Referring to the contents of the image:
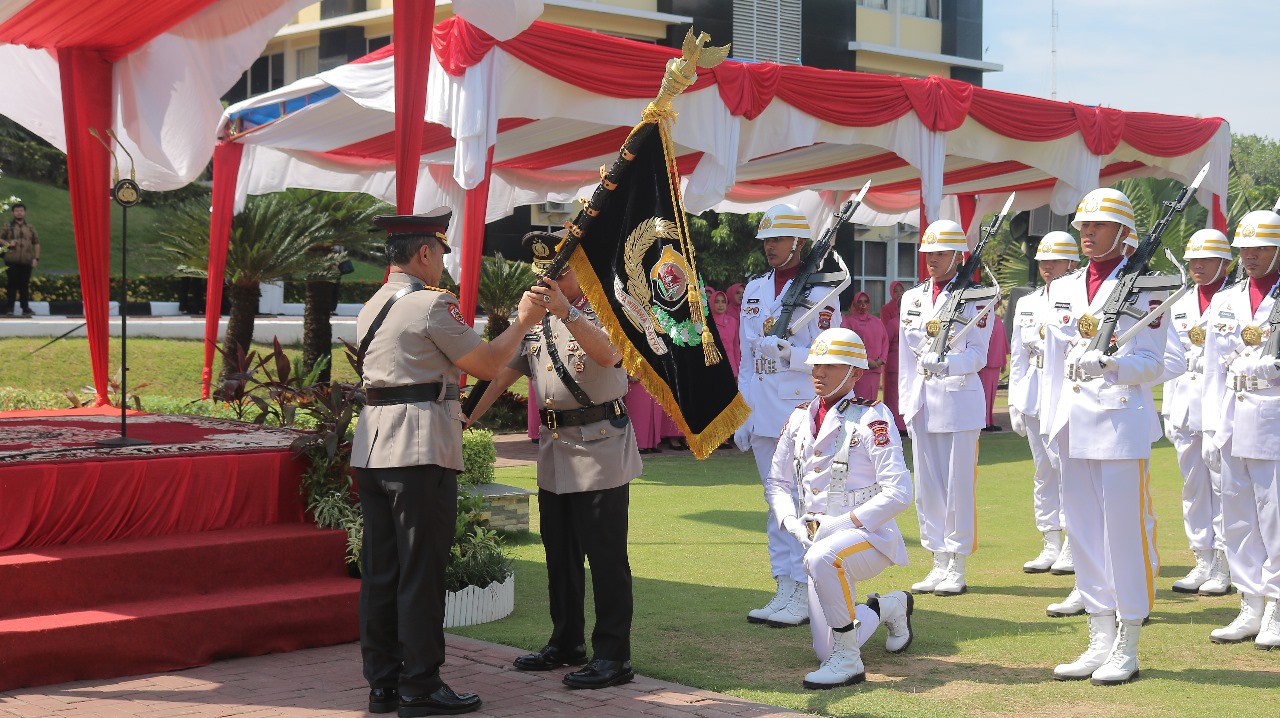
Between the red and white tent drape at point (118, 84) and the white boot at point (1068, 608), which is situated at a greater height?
the red and white tent drape at point (118, 84)

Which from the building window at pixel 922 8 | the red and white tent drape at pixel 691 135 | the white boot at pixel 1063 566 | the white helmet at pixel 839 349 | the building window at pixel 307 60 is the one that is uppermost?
the building window at pixel 922 8

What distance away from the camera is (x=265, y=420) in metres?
8.80

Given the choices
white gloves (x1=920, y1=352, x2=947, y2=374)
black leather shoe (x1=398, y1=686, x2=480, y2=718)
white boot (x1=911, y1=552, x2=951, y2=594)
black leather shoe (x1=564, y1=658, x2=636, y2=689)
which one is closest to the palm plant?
white gloves (x1=920, y1=352, x2=947, y2=374)

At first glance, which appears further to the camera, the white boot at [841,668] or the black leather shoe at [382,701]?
the white boot at [841,668]

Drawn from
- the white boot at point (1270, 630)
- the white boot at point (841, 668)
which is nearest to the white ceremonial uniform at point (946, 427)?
the white boot at point (1270, 630)

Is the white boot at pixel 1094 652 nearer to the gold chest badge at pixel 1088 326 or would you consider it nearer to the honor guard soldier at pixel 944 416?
the gold chest badge at pixel 1088 326

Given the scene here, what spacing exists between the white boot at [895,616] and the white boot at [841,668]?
0.44 meters

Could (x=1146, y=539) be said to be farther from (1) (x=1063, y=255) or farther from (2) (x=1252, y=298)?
(1) (x=1063, y=255)

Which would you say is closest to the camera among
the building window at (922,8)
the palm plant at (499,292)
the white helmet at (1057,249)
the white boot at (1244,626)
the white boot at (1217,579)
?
the white boot at (1244,626)

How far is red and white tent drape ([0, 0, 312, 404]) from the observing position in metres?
9.28

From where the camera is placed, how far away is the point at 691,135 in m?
11.9

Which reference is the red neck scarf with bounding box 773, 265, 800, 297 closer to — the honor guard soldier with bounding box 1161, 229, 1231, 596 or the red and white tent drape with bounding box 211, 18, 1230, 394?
the red and white tent drape with bounding box 211, 18, 1230, 394

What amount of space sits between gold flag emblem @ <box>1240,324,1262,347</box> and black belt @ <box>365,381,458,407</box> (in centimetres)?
418

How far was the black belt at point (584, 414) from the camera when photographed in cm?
573
